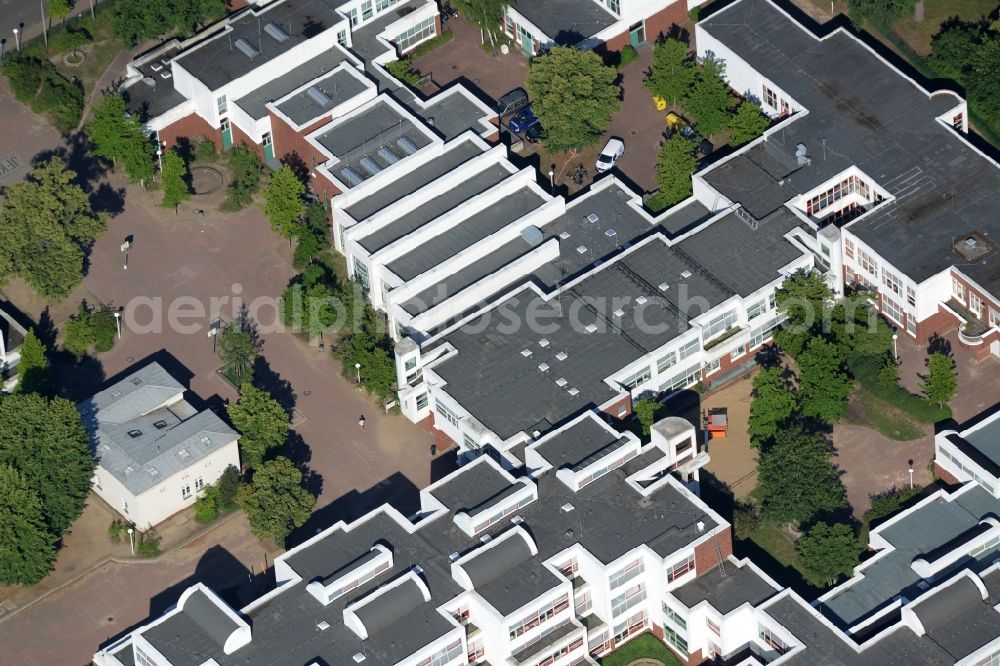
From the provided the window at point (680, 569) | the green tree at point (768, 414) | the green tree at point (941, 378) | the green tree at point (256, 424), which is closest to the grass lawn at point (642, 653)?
the window at point (680, 569)

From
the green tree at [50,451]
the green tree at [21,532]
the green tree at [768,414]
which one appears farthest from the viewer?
the green tree at [768,414]

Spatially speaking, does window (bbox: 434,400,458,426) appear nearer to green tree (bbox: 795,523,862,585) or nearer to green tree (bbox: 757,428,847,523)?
green tree (bbox: 757,428,847,523)

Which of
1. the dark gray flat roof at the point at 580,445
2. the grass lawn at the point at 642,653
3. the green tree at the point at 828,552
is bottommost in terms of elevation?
the grass lawn at the point at 642,653

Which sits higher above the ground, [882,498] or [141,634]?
[882,498]

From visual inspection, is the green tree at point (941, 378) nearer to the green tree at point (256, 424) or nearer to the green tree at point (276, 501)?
the green tree at point (276, 501)

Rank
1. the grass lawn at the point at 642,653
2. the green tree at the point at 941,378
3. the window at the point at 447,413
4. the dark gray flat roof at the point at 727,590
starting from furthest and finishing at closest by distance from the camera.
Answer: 1. the green tree at the point at 941,378
2. the window at the point at 447,413
3. the grass lawn at the point at 642,653
4. the dark gray flat roof at the point at 727,590

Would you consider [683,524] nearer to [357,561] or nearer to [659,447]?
[659,447]

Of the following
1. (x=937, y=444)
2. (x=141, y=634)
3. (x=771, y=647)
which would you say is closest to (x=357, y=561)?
(x=141, y=634)
